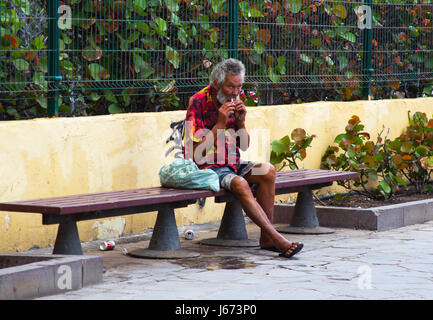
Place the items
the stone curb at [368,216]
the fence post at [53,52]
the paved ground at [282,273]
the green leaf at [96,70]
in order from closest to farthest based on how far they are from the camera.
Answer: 1. the paved ground at [282,273]
2. the fence post at [53,52]
3. the green leaf at [96,70]
4. the stone curb at [368,216]

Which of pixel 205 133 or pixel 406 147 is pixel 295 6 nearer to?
pixel 406 147

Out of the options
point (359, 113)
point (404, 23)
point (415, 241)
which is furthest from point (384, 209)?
point (404, 23)

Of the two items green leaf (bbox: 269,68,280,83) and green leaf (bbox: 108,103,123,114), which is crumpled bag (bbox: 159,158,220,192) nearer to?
green leaf (bbox: 108,103,123,114)

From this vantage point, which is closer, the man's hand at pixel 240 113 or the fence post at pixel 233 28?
the man's hand at pixel 240 113

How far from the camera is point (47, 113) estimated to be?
748cm

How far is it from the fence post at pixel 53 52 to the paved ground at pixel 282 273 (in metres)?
1.25

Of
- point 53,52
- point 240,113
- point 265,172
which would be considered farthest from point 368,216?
point 53,52

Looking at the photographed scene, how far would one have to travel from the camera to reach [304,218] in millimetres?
8203

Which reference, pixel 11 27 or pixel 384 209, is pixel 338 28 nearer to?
pixel 384 209

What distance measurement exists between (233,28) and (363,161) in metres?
1.91

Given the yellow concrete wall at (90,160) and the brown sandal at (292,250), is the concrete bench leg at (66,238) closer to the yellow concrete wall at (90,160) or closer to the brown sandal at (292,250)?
the yellow concrete wall at (90,160)

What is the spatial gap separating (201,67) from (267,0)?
1.26 meters

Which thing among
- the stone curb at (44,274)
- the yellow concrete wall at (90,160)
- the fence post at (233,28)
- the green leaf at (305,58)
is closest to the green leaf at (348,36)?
the green leaf at (305,58)

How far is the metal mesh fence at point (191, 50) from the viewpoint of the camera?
7293 mm
